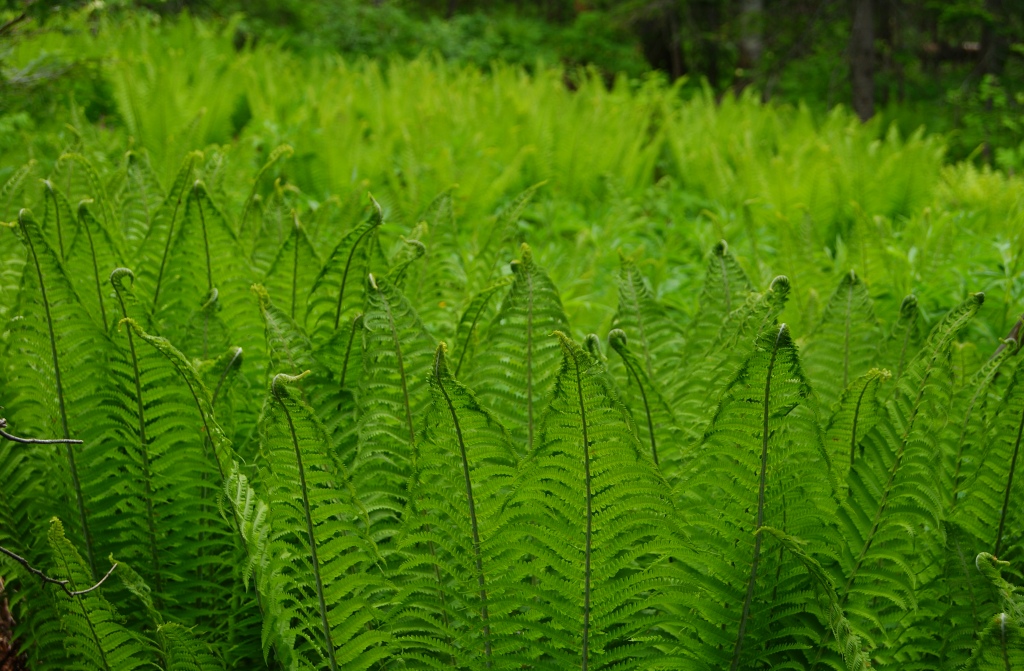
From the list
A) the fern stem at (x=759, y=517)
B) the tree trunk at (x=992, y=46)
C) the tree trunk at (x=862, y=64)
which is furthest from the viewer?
the tree trunk at (x=992, y=46)

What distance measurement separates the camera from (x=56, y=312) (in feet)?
4.60

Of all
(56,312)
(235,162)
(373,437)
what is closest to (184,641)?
(373,437)

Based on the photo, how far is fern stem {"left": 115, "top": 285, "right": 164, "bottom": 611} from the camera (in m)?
1.42

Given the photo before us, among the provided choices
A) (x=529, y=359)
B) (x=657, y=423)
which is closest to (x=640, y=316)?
(x=657, y=423)

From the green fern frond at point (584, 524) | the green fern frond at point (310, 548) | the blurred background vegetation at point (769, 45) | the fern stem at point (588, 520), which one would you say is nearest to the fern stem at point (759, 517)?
the green fern frond at point (584, 524)

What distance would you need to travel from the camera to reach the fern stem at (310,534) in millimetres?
1092

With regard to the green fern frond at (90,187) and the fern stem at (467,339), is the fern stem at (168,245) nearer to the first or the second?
the green fern frond at (90,187)

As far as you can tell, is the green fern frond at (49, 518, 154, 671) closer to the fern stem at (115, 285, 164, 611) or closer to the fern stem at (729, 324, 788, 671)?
the fern stem at (115, 285, 164, 611)

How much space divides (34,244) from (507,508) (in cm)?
89

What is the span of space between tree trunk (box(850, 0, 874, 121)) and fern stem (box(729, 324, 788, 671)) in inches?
Answer: 262

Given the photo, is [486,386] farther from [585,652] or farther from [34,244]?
[34,244]

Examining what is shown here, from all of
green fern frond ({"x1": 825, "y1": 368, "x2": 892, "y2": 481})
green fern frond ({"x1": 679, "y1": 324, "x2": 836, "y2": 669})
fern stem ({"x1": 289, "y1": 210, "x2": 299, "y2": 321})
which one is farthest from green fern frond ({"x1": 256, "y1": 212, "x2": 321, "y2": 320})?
green fern frond ({"x1": 825, "y1": 368, "x2": 892, "y2": 481})

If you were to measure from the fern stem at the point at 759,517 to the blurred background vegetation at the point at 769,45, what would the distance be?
4344 millimetres

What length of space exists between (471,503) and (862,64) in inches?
274
